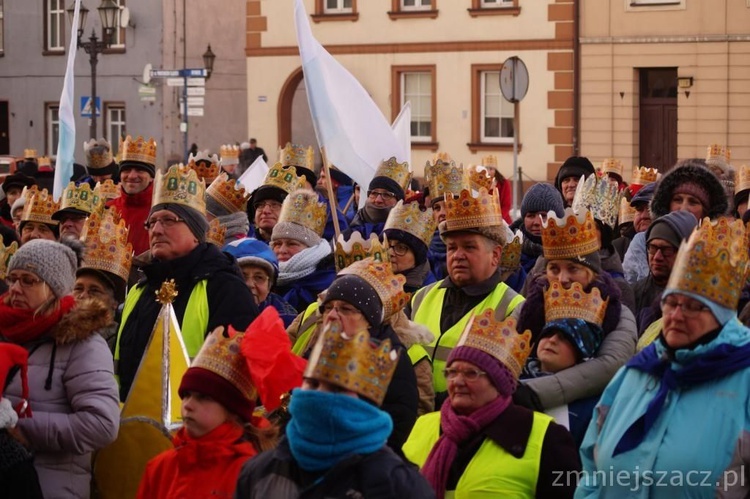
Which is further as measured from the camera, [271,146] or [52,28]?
[52,28]

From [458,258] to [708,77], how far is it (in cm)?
2581

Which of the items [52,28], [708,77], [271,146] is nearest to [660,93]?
[708,77]

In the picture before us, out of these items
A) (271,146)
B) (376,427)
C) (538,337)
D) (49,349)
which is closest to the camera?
(376,427)

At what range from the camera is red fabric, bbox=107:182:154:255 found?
420 inches

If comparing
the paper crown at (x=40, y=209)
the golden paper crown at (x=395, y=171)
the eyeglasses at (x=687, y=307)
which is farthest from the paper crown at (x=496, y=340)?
the golden paper crown at (x=395, y=171)

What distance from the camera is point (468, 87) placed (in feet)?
114

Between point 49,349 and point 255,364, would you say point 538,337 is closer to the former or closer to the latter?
point 255,364

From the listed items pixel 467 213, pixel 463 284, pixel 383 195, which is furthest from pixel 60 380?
pixel 383 195

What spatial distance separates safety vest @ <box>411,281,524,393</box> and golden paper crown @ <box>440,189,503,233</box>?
0.32 metres

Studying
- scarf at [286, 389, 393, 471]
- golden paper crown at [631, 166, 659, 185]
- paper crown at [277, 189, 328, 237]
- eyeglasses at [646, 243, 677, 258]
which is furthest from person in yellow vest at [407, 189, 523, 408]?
golden paper crown at [631, 166, 659, 185]

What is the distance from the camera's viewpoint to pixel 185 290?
7398 mm

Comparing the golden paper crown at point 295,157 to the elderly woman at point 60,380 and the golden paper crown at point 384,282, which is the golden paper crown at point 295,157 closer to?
the golden paper crown at point 384,282

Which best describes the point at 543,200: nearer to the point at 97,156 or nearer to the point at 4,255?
the point at 4,255

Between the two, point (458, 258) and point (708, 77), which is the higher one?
point (708, 77)
